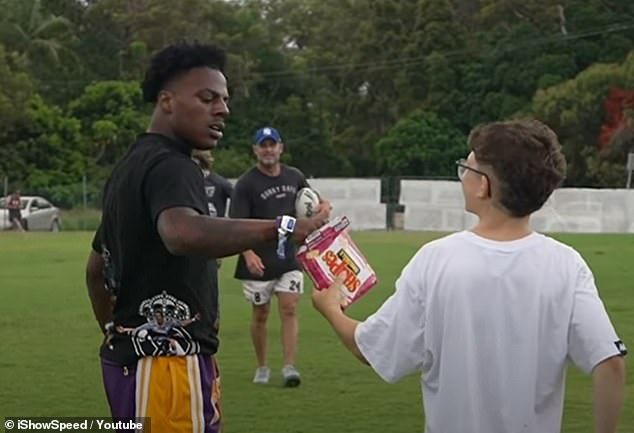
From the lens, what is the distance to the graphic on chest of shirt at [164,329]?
4.81 m

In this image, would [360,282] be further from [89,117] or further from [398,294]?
[89,117]

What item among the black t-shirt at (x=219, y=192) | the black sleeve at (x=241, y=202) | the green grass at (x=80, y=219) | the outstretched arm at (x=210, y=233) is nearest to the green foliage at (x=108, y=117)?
the green grass at (x=80, y=219)

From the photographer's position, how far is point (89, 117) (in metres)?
58.6

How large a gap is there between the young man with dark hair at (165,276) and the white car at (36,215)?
43481 mm

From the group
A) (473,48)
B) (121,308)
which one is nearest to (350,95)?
(473,48)

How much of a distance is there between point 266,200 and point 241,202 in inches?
8.3

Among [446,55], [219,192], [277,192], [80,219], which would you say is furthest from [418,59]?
[277,192]

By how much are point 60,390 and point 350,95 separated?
195ft

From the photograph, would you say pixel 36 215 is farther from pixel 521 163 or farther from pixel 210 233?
pixel 521 163

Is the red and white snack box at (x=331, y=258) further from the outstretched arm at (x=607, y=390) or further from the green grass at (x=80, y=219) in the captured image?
the green grass at (x=80, y=219)

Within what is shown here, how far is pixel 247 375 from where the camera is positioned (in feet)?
37.3

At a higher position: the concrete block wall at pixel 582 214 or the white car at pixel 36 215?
the concrete block wall at pixel 582 214

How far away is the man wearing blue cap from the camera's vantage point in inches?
433

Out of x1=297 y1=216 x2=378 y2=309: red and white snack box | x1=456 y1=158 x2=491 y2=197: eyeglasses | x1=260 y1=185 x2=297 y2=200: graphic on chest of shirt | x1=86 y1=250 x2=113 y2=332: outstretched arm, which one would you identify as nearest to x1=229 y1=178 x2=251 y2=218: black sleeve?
x1=260 y1=185 x2=297 y2=200: graphic on chest of shirt
